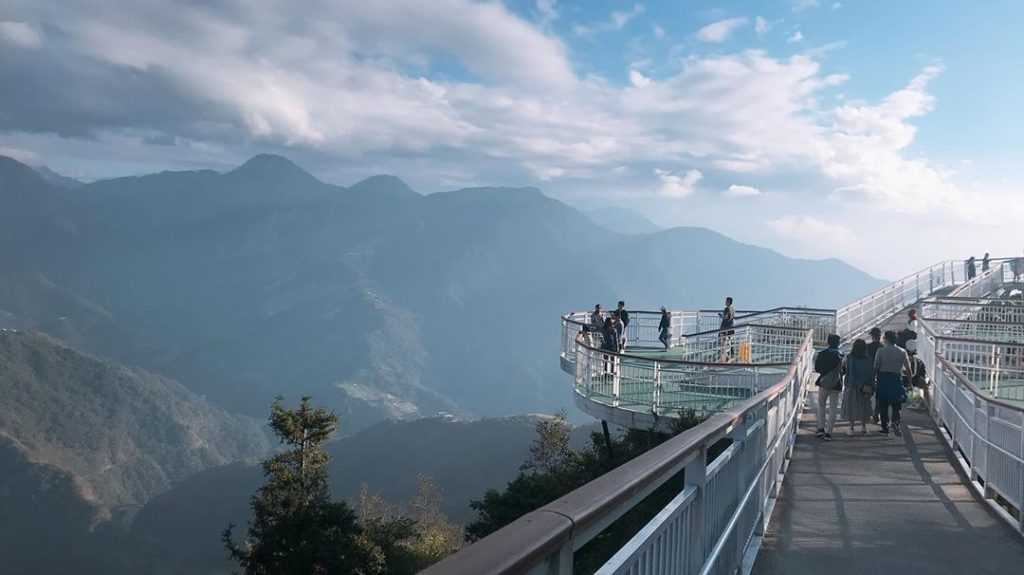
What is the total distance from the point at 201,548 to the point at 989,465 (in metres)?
129

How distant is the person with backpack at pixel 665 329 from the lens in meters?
22.2

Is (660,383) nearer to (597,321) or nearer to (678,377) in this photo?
(678,377)

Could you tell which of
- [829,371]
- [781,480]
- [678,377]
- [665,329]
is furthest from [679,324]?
[781,480]

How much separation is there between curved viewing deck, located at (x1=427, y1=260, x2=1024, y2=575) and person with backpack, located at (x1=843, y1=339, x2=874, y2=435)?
0.42 m

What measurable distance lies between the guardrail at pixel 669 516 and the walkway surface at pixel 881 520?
0.51 m

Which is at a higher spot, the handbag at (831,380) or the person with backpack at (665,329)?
the person with backpack at (665,329)

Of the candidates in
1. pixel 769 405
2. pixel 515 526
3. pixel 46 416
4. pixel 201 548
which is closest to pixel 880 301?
pixel 769 405

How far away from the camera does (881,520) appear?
751cm

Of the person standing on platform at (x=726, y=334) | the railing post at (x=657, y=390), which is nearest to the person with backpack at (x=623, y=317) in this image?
the person standing on platform at (x=726, y=334)

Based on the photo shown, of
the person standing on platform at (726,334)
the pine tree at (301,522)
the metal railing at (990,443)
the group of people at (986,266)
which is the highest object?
the group of people at (986,266)

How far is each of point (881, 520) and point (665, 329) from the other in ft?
49.3

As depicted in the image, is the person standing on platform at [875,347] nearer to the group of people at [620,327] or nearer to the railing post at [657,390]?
the railing post at [657,390]

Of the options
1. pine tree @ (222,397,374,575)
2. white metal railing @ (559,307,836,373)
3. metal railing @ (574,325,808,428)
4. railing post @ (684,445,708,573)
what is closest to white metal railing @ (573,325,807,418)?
metal railing @ (574,325,808,428)

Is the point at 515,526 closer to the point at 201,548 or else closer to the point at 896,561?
the point at 896,561
